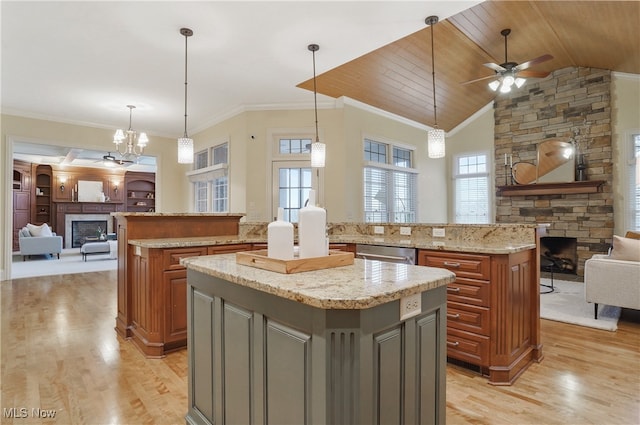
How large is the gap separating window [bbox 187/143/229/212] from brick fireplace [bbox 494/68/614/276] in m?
5.32

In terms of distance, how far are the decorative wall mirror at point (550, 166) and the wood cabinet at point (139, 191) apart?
11.9m

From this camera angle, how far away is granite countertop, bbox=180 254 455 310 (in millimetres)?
1107

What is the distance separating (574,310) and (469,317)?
2386mm

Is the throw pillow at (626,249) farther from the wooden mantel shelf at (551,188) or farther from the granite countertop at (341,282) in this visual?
the granite countertop at (341,282)

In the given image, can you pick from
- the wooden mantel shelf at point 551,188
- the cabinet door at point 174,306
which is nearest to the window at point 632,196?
the wooden mantel shelf at point 551,188

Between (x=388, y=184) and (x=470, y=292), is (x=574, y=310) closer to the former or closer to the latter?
(x=470, y=292)

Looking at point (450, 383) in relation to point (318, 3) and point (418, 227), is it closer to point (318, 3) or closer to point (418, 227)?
point (418, 227)

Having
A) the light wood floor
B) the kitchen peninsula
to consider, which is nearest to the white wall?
the light wood floor

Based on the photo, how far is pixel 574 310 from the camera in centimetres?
398

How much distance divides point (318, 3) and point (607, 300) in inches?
160

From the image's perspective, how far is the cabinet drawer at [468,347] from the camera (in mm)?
2463

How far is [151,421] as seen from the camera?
1.96 m

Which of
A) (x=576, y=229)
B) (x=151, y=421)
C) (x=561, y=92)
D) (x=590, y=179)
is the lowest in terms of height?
(x=151, y=421)

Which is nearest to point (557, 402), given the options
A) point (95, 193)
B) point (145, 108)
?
point (145, 108)
